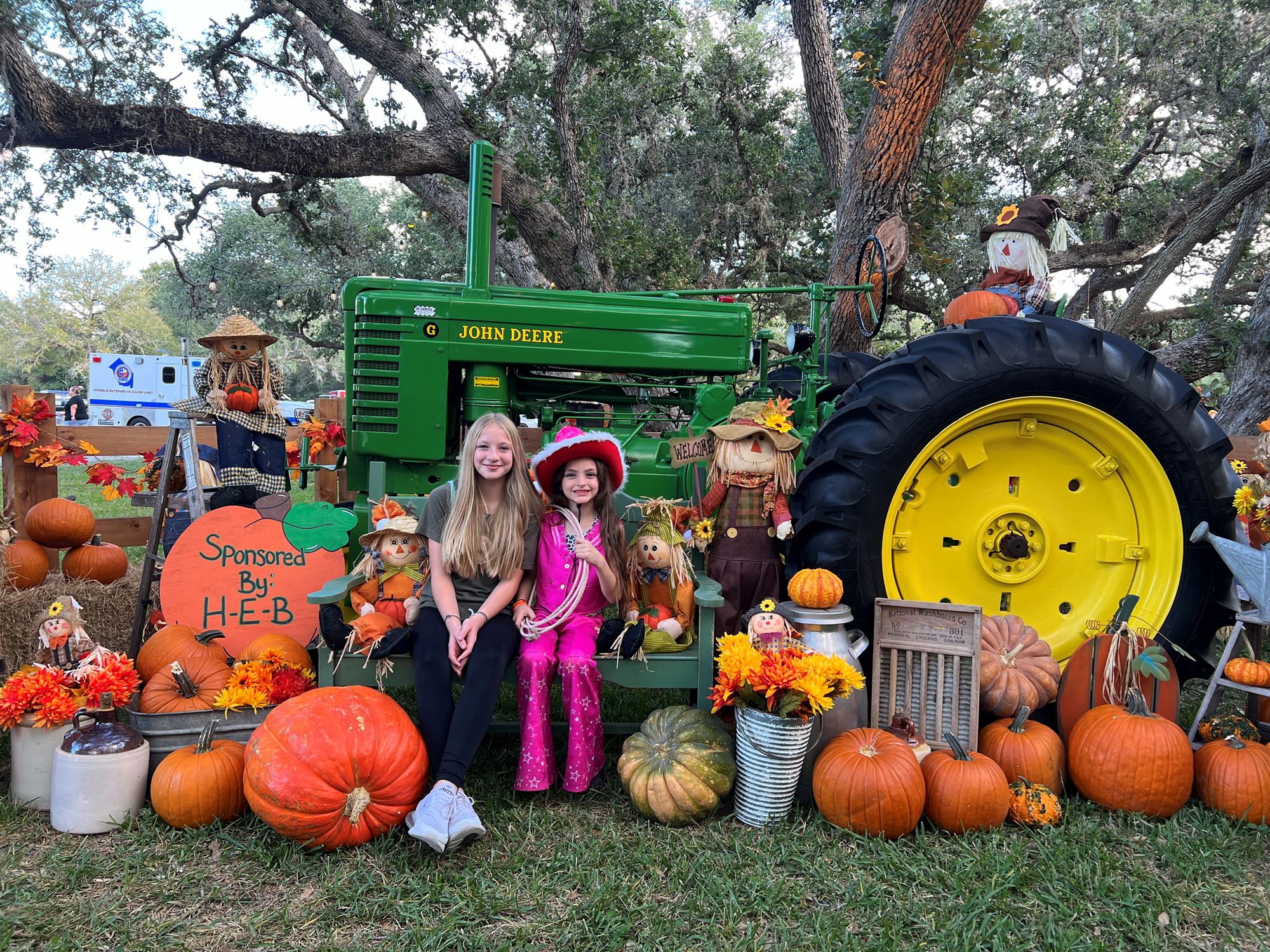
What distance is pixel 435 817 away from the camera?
221 cm

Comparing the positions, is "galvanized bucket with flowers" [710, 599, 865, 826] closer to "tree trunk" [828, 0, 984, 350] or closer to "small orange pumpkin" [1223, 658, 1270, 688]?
"small orange pumpkin" [1223, 658, 1270, 688]

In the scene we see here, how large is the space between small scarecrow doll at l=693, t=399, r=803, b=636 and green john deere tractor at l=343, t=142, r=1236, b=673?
17 cm

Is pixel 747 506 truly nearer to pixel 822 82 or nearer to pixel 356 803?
pixel 356 803

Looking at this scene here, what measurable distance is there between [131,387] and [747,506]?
2302 cm

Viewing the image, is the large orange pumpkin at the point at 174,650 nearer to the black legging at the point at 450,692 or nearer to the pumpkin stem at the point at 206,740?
the pumpkin stem at the point at 206,740

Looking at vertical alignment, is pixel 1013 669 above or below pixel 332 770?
above

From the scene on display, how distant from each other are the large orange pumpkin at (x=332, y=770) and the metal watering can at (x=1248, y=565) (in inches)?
108

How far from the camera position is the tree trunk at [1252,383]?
6094 millimetres

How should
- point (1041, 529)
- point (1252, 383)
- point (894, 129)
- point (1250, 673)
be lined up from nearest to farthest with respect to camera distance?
point (1250, 673), point (1041, 529), point (1252, 383), point (894, 129)

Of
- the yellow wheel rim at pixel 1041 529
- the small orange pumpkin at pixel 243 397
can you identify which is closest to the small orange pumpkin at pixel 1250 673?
the yellow wheel rim at pixel 1041 529

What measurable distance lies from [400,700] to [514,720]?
2.18ft

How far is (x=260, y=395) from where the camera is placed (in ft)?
12.6

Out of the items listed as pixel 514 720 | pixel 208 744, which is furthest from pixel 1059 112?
pixel 208 744

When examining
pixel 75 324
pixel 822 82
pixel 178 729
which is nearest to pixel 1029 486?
pixel 178 729
